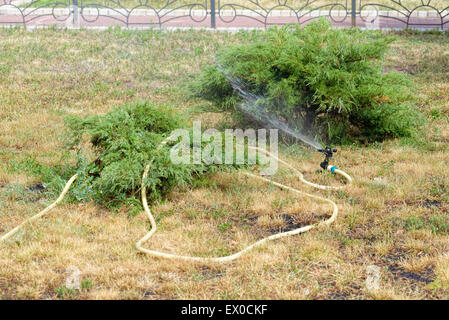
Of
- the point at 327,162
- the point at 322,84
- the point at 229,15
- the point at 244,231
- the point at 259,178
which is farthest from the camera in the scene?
the point at 229,15

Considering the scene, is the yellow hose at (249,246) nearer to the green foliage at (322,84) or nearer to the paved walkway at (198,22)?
the green foliage at (322,84)

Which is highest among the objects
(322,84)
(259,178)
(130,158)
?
(322,84)

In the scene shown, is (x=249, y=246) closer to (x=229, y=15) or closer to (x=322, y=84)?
(x=322, y=84)

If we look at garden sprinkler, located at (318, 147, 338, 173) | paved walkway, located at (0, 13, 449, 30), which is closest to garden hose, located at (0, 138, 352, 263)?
garden sprinkler, located at (318, 147, 338, 173)

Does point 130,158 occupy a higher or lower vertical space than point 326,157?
higher

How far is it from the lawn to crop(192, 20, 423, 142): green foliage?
0.95 ft

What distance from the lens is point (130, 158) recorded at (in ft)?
15.4

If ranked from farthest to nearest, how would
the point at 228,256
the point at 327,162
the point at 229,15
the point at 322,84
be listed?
the point at 229,15, the point at 322,84, the point at 327,162, the point at 228,256

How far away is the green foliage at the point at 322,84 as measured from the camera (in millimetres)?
5953

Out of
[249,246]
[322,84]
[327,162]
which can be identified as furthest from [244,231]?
[322,84]

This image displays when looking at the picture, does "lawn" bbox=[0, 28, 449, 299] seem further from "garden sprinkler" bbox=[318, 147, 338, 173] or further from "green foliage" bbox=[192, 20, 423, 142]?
"green foliage" bbox=[192, 20, 423, 142]

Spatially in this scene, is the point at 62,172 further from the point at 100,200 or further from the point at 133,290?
the point at 133,290

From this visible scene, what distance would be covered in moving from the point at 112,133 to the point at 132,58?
5.25 m

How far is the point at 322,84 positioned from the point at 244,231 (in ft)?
7.76
